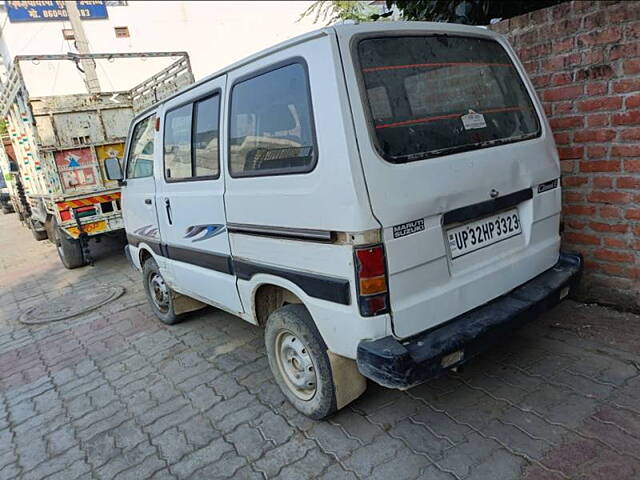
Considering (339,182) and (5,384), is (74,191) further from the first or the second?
(339,182)

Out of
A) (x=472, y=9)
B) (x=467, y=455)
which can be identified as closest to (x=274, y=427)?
(x=467, y=455)

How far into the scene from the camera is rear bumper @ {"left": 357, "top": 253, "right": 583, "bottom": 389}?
1944 mm

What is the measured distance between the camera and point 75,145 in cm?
727

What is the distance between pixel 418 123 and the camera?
213 centimetres

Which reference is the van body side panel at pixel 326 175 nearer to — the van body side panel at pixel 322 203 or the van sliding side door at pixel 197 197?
the van body side panel at pixel 322 203

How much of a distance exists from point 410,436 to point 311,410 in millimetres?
571

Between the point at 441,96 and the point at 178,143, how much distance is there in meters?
1.98

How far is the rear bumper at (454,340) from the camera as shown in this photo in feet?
6.38

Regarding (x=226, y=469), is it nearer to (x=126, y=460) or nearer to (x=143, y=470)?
(x=143, y=470)

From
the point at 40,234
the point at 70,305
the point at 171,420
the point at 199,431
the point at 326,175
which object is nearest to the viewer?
the point at 326,175

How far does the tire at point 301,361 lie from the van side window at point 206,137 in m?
1.03

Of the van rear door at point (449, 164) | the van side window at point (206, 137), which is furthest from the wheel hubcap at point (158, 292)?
the van rear door at point (449, 164)

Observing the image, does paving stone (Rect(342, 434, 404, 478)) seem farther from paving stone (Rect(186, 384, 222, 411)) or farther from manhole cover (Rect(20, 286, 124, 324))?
manhole cover (Rect(20, 286, 124, 324))

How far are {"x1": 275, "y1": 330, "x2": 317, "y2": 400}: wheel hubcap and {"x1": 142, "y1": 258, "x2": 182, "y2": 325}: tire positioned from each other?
5.93 ft
